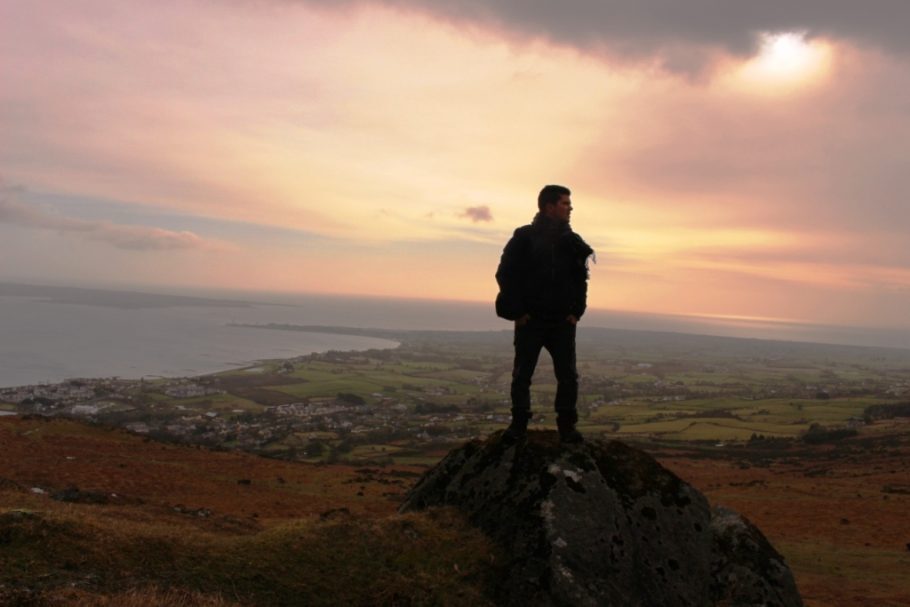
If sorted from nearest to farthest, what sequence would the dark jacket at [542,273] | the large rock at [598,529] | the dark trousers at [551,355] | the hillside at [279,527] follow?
1. the hillside at [279,527]
2. the large rock at [598,529]
3. the dark jacket at [542,273]
4. the dark trousers at [551,355]

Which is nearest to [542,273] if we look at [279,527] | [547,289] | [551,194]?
[547,289]

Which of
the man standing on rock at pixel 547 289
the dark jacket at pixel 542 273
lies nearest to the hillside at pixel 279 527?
the man standing on rock at pixel 547 289

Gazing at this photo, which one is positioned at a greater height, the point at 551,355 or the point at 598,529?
the point at 551,355

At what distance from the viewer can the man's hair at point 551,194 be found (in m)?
9.89

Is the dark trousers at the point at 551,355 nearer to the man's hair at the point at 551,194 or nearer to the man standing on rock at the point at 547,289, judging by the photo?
the man standing on rock at the point at 547,289

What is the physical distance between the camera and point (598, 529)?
8656 millimetres

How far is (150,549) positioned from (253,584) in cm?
161

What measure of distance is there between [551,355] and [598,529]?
298cm

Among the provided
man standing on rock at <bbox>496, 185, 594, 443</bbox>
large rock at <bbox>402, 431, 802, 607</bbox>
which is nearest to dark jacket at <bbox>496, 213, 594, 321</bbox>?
man standing on rock at <bbox>496, 185, 594, 443</bbox>

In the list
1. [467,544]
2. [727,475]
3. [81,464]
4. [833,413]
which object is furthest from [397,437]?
[833,413]

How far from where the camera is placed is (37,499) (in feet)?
46.8

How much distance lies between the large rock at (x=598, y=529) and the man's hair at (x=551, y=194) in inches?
175

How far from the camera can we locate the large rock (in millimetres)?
8062

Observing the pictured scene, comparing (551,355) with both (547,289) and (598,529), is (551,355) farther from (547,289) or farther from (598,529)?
(598,529)
